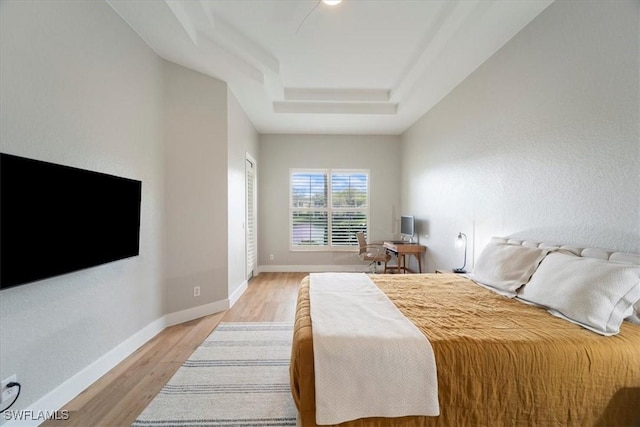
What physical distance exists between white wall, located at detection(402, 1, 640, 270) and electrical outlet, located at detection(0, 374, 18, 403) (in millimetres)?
3614

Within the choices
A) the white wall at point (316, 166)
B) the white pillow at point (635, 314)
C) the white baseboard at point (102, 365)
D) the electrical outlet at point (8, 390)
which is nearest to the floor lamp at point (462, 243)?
the white pillow at point (635, 314)

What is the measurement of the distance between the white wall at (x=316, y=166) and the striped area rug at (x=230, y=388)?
9.77 feet

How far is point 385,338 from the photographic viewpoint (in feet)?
4.27

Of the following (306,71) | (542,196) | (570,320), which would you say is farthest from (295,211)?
(570,320)

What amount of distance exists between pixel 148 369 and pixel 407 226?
4243mm

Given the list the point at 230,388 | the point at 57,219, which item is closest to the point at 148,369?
the point at 230,388

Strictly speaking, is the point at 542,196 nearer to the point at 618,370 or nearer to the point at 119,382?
the point at 618,370

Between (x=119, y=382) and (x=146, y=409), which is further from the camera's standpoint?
(x=119, y=382)

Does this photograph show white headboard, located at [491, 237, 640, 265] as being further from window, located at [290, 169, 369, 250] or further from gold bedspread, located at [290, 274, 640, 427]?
window, located at [290, 169, 369, 250]

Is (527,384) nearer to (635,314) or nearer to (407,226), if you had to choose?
(635,314)

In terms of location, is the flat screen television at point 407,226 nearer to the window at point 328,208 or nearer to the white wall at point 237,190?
the window at point 328,208

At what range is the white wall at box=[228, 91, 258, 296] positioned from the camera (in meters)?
3.55

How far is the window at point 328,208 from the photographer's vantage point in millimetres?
5668

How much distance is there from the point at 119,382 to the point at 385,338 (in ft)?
6.77
